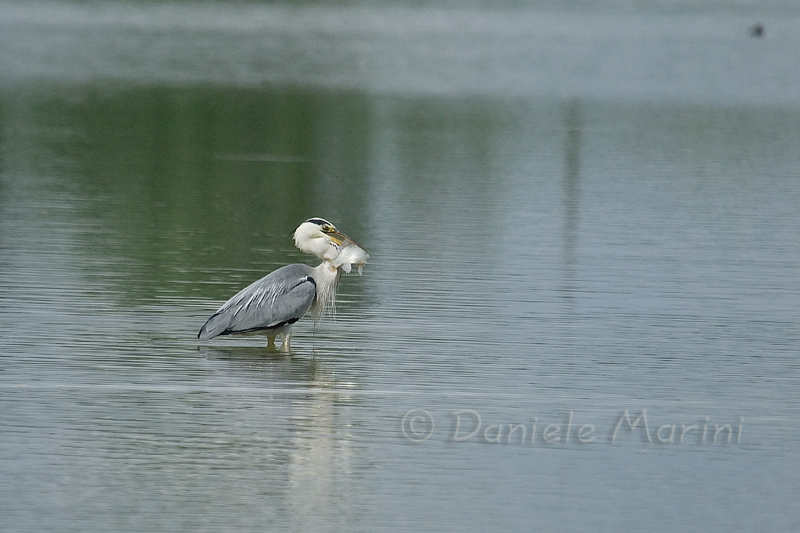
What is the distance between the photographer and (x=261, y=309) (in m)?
11.5

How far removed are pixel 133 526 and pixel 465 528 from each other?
1690 millimetres

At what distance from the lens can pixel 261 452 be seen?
29.1 ft

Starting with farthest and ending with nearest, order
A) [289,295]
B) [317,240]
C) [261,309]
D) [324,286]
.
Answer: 1. [317,240]
2. [324,286]
3. [289,295]
4. [261,309]

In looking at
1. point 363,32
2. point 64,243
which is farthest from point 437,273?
point 363,32

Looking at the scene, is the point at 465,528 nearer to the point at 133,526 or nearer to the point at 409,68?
the point at 133,526

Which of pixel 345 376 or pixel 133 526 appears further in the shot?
pixel 345 376

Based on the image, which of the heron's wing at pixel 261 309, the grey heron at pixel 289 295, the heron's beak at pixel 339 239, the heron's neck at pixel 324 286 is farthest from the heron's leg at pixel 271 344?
the heron's beak at pixel 339 239

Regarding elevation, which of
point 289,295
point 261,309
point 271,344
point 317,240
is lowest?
point 271,344

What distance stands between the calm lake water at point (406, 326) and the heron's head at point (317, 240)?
72 cm

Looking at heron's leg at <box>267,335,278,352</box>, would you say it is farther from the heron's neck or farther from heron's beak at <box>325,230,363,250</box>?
heron's beak at <box>325,230,363,250</box>

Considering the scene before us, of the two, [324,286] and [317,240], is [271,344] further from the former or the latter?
[317,240]

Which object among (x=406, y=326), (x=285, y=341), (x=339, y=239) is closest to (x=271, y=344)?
(x=285, y=341)

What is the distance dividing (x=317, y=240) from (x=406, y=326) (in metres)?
1.17

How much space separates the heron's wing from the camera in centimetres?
1148
